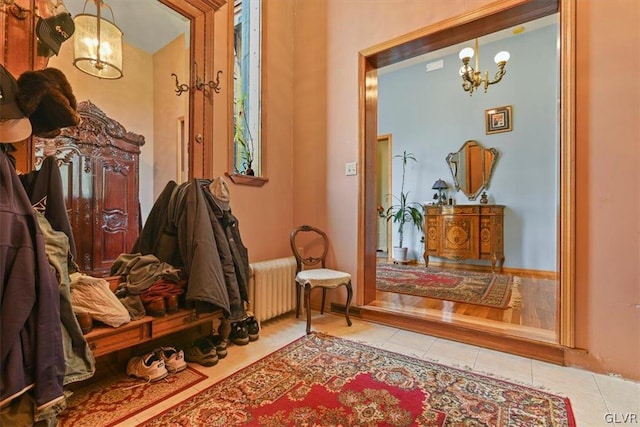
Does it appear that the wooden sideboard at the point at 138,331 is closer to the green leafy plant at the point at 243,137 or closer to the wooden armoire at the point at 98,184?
the wooden armoire at the point at 98,184

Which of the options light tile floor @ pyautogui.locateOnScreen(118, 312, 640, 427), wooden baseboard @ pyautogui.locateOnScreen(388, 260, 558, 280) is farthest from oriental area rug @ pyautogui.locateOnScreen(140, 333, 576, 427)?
wooden baseboard @ pyautogui.locateOnScreen(388, 260, 558, 280)

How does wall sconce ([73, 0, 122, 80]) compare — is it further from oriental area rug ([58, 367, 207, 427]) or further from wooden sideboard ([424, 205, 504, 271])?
wooden sideboard ([424, 205, 504, 271])

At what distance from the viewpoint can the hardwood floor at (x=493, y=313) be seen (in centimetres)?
200

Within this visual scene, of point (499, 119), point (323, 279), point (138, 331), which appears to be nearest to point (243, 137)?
point (323, 279)

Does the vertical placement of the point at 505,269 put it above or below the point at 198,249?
below

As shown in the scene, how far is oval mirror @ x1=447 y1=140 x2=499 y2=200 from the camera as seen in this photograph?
176 inches

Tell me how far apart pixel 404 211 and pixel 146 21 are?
14.3 ft

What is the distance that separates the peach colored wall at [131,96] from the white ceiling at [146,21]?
0.08 meters

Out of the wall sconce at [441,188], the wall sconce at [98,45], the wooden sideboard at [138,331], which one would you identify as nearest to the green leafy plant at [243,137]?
the wall sconce at [98,45]

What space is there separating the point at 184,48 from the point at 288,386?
2266 mm

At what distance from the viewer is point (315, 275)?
2.32m

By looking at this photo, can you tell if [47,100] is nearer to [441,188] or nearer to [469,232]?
[469,232]

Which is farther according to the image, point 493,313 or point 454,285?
point 454,285

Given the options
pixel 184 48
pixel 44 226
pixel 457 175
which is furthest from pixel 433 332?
pixel 457 175
